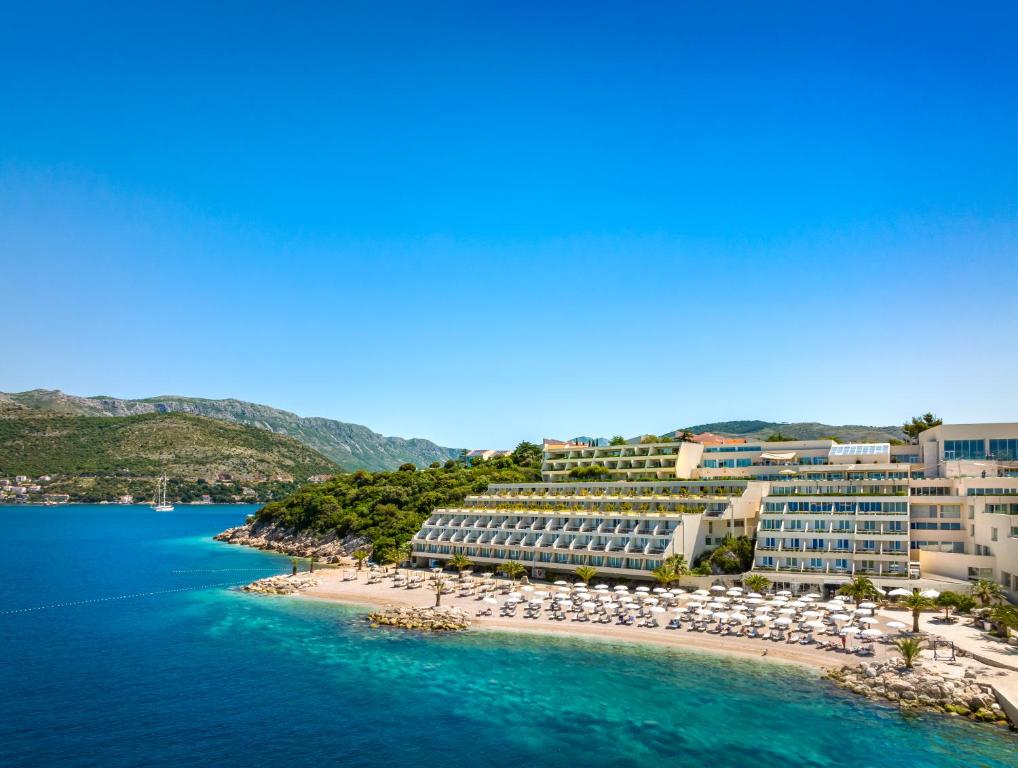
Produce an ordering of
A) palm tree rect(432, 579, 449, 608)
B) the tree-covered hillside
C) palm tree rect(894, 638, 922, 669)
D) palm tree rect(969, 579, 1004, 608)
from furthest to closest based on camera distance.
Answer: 1. the tree-covered hillside
2. palm tree rect(432, 579, 449, 608)
3. palm tree rect(969, 579, 1004, 608)
4. palm tree rect(894, 638, 922, 669)

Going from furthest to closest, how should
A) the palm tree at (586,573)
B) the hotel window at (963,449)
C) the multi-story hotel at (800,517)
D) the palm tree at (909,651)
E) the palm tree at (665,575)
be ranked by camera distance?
the hotel window at (963,449), the palm tree at (586,573), the palm tree at (665,575), the multi-story hotel at (800,517), the palm tree at (909,651)

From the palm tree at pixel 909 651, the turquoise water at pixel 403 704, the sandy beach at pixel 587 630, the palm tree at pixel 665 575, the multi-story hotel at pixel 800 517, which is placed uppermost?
the multi-story hotel at pixel 800 517

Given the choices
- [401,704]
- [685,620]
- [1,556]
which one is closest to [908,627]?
[685,620]

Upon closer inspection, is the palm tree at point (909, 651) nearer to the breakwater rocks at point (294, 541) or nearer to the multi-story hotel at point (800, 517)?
the multi-story hotel at point (800, 517)

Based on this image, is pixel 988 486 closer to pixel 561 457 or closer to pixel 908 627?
pixel 908 627

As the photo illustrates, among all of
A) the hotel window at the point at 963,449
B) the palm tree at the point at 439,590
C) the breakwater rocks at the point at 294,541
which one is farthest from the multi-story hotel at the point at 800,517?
the breakwater rocks at the point at 294,541

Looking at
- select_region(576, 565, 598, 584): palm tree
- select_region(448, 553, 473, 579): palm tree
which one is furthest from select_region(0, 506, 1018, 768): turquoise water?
select_region(448, 553, 473, 579): palm tree

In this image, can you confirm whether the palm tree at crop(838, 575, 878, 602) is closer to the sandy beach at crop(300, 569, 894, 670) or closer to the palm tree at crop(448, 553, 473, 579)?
Result: the sandy beach at crop(300, 569, 894, 670)

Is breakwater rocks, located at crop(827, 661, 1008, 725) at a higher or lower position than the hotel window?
lower
